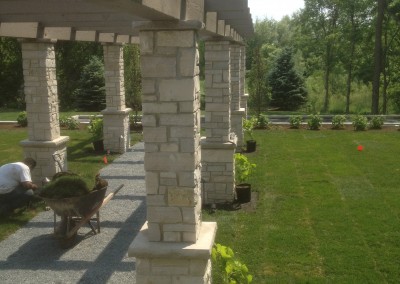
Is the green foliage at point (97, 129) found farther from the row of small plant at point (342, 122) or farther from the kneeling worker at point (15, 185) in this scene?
the row of small plant at point (342, 122)

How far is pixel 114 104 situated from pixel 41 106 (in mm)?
4976

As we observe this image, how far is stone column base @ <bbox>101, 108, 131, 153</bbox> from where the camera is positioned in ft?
49.9

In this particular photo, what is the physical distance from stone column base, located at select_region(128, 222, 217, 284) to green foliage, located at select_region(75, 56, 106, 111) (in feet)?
77.1

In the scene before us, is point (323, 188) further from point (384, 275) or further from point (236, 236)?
point (384, 275)

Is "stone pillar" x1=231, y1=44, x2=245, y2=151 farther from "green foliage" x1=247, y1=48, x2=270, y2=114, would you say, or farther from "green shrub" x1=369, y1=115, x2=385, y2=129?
"green shrub" x1=369, y1=115, x2=385, y2=129

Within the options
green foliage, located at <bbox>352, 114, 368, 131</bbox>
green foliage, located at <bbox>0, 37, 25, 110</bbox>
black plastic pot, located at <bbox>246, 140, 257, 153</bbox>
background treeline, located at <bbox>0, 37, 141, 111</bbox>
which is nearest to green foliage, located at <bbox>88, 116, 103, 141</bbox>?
black plastic pot, located at <bbox>246, 140, 257, 153</bbox>

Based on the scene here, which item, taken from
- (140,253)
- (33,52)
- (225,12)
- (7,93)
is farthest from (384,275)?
(7,93)

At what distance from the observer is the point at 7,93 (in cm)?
3166

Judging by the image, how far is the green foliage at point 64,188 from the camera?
7.56 meters

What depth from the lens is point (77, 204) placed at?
7539 millimetres

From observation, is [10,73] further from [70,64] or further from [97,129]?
[97,129]

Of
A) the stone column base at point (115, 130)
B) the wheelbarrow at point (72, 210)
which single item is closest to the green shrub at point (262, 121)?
the stone column base at point (115, 130)

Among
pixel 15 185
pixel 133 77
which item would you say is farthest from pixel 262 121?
pixel 15 185

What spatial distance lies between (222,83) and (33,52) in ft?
13.6
